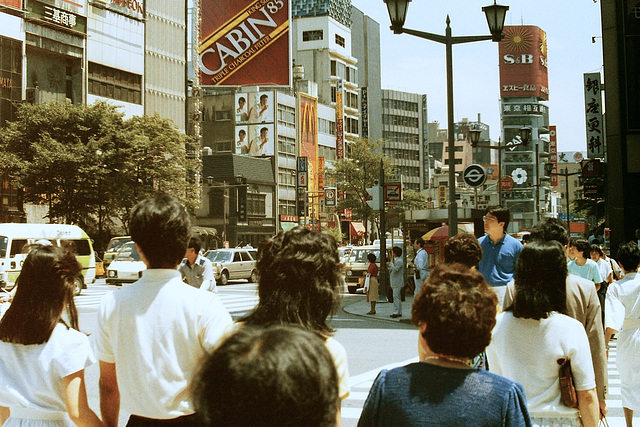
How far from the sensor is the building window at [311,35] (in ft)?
325

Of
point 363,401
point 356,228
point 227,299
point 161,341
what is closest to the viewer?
point 161,341

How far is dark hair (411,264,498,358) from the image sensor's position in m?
2.65

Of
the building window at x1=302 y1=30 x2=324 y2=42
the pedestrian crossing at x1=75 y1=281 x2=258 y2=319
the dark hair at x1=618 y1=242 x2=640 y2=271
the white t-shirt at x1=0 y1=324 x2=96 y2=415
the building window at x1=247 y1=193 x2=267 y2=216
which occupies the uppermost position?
the building window at x1=302 y1=30 x2=324 y2=42

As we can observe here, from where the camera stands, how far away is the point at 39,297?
365 cm

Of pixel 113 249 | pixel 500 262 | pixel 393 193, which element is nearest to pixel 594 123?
pixel 393 193

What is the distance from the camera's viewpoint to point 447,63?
15648 millimetres

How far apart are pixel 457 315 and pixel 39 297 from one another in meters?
2.01

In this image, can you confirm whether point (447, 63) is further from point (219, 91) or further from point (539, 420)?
point (219, 91)

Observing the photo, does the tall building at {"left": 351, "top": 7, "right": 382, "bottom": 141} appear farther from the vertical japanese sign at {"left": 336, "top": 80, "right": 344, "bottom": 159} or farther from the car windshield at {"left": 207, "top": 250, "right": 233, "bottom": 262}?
the car windshield at {"left": 207, "top": 250, "right": 233, "bottom": 262}

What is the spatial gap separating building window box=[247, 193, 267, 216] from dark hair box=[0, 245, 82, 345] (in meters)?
68.7

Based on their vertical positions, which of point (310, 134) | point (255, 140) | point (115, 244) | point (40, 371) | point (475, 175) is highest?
point (310, 134)

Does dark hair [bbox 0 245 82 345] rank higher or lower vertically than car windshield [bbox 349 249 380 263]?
higher

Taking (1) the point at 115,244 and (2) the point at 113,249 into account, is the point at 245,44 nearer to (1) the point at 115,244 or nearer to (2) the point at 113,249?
(1) the point at 115,244

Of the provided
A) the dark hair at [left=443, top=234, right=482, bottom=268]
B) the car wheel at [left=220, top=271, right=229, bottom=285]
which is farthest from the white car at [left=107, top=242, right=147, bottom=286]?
the dark hair at [left=443, top=234, right=482, bottom=268]
